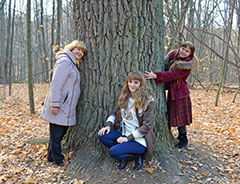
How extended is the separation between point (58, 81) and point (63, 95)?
9.0 inches

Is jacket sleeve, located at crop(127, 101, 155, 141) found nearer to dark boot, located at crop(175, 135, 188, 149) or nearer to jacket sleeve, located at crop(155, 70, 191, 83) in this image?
jacket sleeve, located at crop(155, 70, 191, 83)

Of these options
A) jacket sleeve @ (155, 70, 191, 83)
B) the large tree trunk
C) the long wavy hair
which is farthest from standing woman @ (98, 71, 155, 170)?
jacket sleeve @ (155, 70, 191, 83)

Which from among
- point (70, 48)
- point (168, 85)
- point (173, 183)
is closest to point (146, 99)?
point (168, 85)

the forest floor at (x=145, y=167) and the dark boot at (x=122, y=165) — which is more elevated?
the dark boot at (x=122, y=165)

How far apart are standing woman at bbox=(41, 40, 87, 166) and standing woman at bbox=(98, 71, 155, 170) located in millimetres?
624

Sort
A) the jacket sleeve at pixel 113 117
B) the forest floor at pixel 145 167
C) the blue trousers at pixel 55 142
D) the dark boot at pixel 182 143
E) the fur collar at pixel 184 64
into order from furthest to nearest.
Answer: the dark boot at pixel 182 143
the fur collar at pixel 184 64
the blue trousers at pixel 55 142
the jacket sleeve at pixel 113 117
the forest floor at pixel 145 167

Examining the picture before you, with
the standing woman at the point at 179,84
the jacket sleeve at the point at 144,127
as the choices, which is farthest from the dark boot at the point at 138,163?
the standing woman at the point at 179,84

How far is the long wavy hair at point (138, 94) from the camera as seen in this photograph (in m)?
2.74

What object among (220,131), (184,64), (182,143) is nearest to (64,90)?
(184,64)

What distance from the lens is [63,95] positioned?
2.98m

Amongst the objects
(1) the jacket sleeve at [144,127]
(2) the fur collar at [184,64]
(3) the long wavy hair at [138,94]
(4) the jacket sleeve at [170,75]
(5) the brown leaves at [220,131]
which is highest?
(2) the fur collar at [184,64]

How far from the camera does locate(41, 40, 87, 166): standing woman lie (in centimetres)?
290

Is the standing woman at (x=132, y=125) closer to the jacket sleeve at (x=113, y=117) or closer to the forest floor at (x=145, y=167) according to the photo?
the jacket sleeve at (x=113, y=117)

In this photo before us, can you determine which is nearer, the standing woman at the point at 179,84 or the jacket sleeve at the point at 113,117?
the jacket sleeve at the point at 113,117
